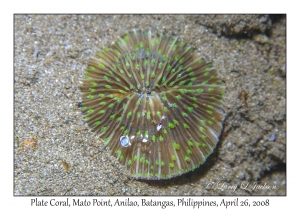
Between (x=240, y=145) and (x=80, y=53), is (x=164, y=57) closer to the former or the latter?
(x=80, y=53)

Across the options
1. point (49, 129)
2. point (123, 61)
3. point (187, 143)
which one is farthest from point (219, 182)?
point (49, 129)

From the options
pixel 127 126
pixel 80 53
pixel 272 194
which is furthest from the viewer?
pixel 272 194

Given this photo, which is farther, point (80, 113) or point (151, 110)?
point (80, 113)

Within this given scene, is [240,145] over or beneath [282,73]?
beneath

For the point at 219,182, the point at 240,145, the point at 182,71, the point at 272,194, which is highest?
the point at 182,71

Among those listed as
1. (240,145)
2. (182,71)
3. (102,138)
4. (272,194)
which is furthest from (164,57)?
(272,194)

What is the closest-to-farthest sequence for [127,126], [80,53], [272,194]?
[127,126] < [80,53] < [272,194]
